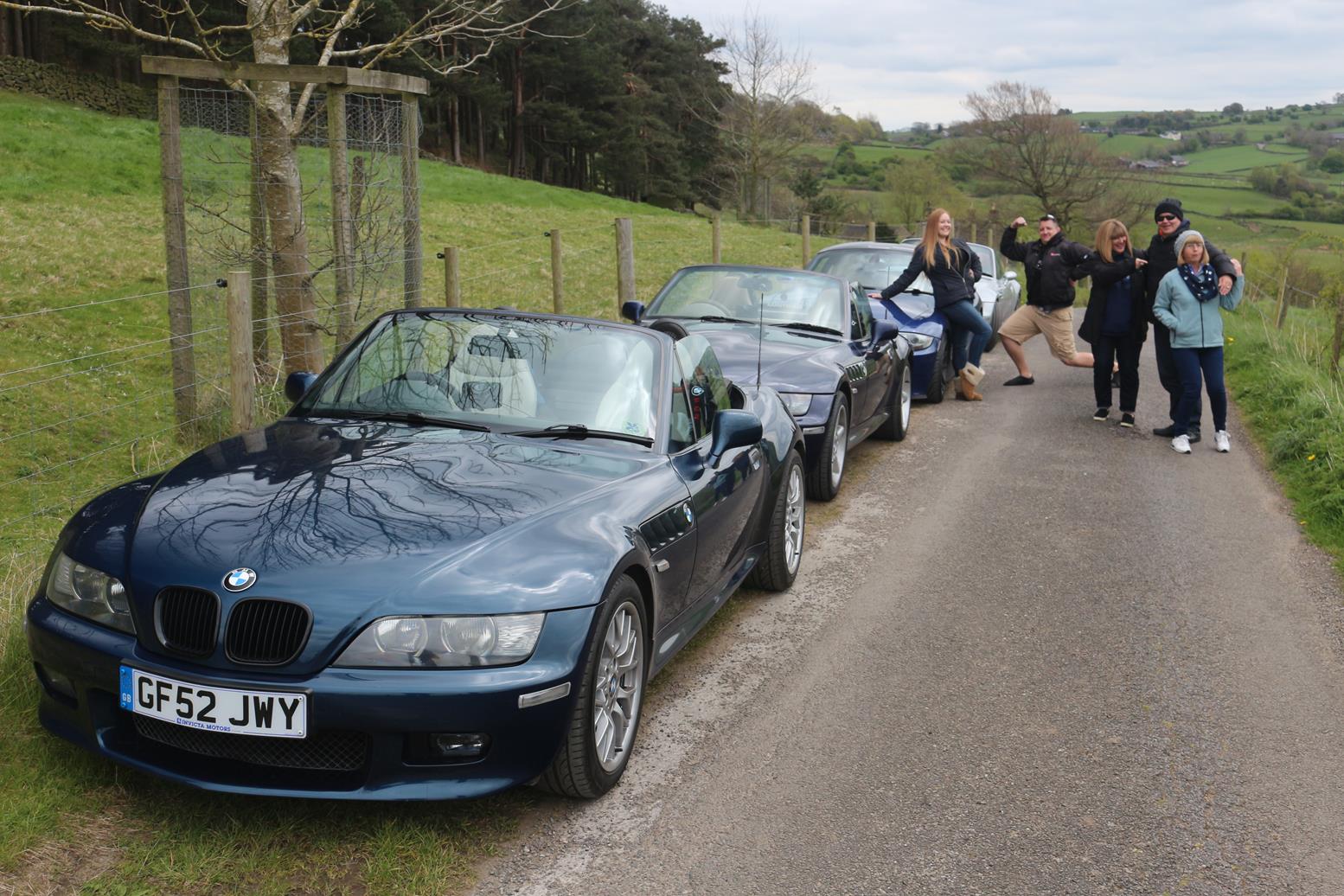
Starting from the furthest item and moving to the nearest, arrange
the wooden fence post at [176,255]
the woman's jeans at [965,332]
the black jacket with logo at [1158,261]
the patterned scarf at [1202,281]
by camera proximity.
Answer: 1. the woman's jeans at [965,332]
2. the black jacket with logo at [1158,261]
3. the patterned scarf at [1202,281]
4. the wooden fence post at [176,255]

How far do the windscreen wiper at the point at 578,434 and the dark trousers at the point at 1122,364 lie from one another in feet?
26.8

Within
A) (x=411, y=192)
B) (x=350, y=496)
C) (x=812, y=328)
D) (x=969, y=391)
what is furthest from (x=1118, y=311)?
(x=350, y=496)

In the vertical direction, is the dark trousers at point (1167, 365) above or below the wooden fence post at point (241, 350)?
below

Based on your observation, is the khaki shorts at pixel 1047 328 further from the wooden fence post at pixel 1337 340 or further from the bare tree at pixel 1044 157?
the bare tree at pixel 1044 157

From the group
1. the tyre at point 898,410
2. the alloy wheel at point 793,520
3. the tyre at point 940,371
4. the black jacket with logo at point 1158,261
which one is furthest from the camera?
the tyre at point 940,371

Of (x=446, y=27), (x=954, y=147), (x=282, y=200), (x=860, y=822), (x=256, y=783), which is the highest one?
(x=954, y=147)

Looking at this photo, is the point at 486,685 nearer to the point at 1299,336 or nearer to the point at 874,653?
the point at 874,653

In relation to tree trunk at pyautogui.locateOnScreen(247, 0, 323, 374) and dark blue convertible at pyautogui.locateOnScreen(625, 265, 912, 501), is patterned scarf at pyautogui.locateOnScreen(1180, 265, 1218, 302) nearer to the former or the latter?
dark blue convertible at pyautogui.locateOnScreen(625, 265, 912, 501)

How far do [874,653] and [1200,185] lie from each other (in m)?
76.9

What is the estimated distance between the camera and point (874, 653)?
5762 mm

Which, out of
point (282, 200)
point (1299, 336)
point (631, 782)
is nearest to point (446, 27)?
point (282, 200)

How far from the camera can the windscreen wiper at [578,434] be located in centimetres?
488

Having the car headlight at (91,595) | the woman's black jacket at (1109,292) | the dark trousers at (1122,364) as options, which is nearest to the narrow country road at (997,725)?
the car headlight at (91,595)

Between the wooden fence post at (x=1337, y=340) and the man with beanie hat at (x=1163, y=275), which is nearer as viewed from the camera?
the man with beanie hat at (x=1163, y=275)
